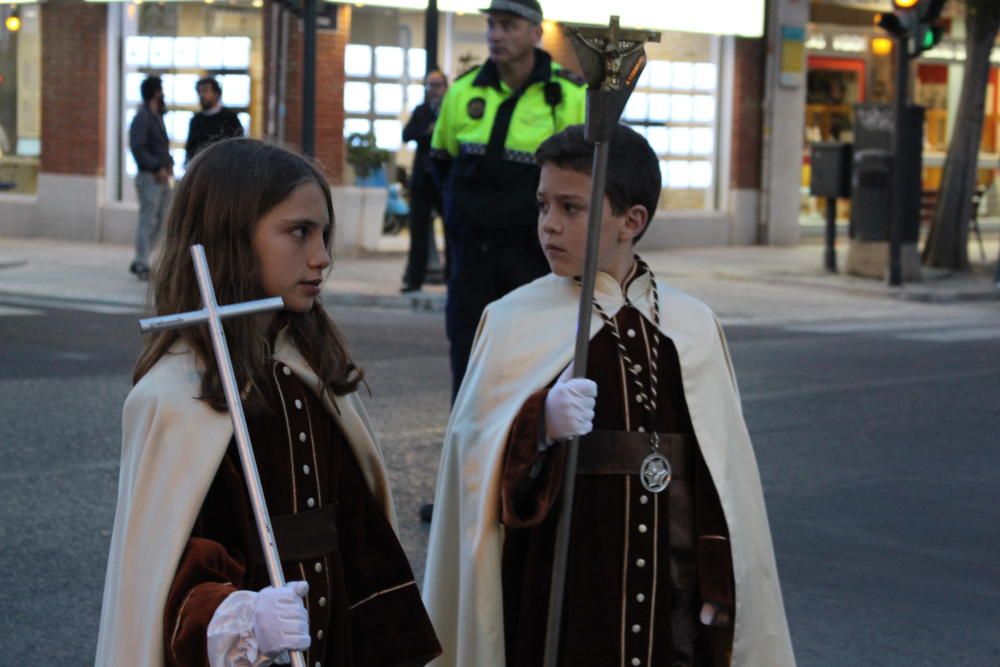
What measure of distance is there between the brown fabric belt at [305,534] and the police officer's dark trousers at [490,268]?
337 centimetres

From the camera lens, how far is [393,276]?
712 inches

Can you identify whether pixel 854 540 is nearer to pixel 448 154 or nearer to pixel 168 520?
pixel 448 154

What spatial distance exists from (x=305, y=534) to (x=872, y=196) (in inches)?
658

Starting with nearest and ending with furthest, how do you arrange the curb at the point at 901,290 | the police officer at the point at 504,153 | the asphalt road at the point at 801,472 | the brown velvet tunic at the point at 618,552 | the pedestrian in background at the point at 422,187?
the brown velvet tunic at the point at 618,552 → the asphalt road at the point at 801,472 → the police officer at the point at 504,153 → the pedestrian in background at the point at 422,187 → the curb at the point at 901,290

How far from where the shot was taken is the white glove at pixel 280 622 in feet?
8.69

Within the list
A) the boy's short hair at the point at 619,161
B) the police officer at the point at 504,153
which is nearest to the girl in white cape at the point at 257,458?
the boy's short hair at the point at 619,161

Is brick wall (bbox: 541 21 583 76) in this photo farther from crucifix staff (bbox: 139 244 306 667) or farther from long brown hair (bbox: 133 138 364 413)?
crucifix staff (bbox: 139 244 306 667)

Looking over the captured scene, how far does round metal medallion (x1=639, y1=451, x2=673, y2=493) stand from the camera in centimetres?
360

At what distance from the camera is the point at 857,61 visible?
2636cm

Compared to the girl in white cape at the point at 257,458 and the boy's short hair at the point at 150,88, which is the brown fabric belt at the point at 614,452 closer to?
the girl in white cape at the point at 257,458

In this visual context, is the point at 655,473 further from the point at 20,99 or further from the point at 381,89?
the point at 20,99

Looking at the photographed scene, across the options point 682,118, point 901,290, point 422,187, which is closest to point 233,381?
point 422,187

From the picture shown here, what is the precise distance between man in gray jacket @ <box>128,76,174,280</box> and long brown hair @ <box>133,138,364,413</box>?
13764mm

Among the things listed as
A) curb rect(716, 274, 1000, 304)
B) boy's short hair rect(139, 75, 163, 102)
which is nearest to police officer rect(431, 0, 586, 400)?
boy's short hair rect(139, 75, 163, 102)
